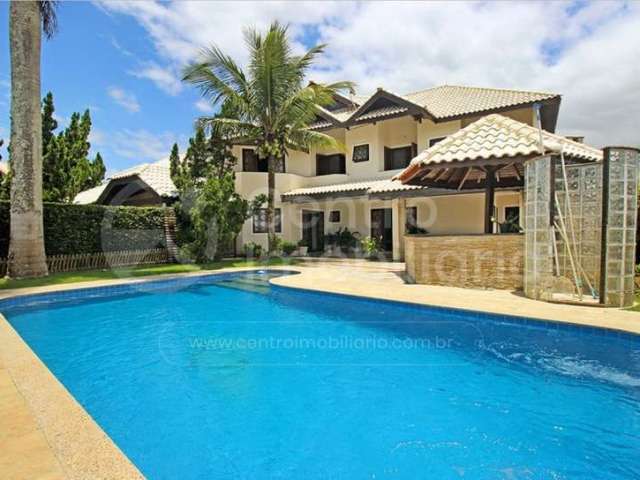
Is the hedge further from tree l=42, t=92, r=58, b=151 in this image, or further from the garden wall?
the garden wall

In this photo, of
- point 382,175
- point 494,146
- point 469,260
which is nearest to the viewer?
point 494,146

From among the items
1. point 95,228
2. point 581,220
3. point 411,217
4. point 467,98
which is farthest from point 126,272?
point 467,98

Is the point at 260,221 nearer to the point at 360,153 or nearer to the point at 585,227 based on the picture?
the point at 360,153

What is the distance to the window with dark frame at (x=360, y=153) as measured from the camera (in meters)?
24.6

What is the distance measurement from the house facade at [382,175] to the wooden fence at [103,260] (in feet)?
16.4

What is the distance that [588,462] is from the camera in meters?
A: 4.18

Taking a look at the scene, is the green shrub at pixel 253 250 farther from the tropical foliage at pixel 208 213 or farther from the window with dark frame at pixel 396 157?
the window with dark frame at pixel 396 157

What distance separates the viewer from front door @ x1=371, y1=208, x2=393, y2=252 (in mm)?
24719

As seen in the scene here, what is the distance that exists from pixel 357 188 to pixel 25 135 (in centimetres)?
1528

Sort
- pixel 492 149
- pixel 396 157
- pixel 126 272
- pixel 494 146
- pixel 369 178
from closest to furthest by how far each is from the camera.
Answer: pixel 492 149 → pixel 494 146 → pixel 126 272 → pixel 369 178 → pixel 396 157

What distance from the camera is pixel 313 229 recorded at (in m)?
26.8

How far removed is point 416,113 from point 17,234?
64.1 ft

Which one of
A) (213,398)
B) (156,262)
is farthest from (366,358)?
(156,262)

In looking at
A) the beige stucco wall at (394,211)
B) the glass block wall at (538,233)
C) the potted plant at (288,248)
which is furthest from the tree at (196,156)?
the glass block wall at (538,233)
